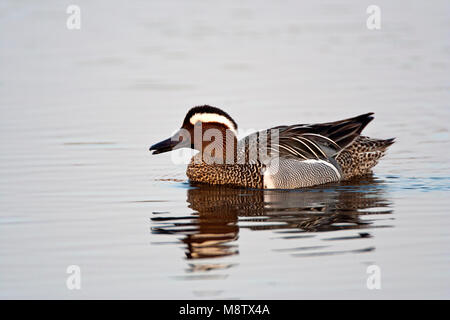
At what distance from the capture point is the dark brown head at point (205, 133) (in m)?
11.0

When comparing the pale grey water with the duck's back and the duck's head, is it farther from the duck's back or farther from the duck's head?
the duck's head

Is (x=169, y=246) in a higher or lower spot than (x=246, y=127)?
lower

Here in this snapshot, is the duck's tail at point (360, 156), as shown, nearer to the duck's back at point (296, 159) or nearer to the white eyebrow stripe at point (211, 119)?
the duck's back at point (296, 159)

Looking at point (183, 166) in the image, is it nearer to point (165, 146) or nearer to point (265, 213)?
point (165, 146)

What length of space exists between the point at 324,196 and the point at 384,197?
67 cm

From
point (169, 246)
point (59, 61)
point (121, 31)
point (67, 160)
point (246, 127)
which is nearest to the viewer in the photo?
point (169, 246)

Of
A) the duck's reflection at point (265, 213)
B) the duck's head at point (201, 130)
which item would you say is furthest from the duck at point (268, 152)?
the duck's reflection at point (265, 213)

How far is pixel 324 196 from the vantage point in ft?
33.8

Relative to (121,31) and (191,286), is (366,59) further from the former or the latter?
(191,286)

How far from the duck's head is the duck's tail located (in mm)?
1425

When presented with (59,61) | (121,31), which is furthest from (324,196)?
(121,31)

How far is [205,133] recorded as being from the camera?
11.1 meters

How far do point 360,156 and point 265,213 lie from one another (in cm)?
259

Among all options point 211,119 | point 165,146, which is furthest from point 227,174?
point 165,146
